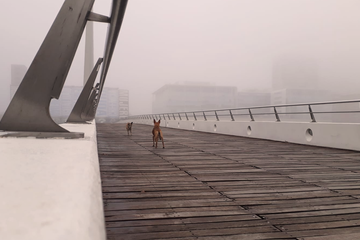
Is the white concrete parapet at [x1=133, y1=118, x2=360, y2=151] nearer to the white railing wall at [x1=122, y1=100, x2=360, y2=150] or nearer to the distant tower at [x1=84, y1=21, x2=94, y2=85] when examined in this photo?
the white railing wall at [x1=122, y1=100, x2=360, y2=150]

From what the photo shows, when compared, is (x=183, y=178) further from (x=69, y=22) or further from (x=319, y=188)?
(x=69, y=22)

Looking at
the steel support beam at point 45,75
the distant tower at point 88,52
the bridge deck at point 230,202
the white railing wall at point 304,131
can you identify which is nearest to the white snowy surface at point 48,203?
the bridge deck at point 230,202

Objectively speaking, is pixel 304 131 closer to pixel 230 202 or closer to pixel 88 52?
pixel 230 202

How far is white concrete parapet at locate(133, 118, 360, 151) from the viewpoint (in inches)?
285

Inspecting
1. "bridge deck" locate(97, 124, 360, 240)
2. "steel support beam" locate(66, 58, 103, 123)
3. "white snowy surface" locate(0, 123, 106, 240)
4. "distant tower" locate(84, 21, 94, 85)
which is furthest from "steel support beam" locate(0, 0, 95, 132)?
"distant tower" locate(84, 21, 94, 85)

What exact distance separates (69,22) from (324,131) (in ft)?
23.8

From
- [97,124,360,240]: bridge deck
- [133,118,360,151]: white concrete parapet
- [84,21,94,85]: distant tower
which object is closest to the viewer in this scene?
[97,124,360,240]: bridge deck

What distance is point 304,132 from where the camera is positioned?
344 inches

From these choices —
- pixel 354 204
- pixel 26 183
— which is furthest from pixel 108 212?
pixel 354 204

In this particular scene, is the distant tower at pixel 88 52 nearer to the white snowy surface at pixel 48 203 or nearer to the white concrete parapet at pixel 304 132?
the white concrete parapet at pixel 304 132

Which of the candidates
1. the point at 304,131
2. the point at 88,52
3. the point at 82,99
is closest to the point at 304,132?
the point at 304,131

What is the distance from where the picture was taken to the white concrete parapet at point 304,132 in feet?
23.8

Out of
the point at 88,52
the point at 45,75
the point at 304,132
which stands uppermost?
the point at 88,52

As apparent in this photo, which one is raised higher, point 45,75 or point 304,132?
point 45,75
